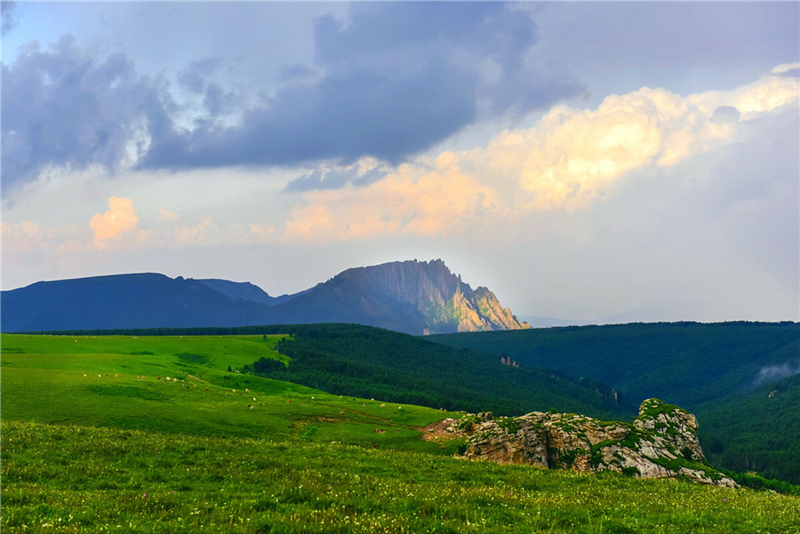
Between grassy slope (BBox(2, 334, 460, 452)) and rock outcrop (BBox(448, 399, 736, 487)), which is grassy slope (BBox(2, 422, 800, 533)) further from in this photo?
grassy slope (BBox(2, 334, 460, 452))

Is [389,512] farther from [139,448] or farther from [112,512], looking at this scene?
[139,448]

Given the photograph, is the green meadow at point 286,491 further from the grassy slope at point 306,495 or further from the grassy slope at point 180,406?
the grassy slope at point 180,406

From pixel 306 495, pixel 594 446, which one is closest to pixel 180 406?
pixel 306 495

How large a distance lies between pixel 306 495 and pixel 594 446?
35.3 meters

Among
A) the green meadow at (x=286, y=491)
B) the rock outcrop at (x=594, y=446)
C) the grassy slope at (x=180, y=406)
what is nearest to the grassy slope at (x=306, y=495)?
the green meadow at (x=286, y=491)

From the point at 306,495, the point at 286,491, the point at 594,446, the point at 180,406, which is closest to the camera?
the point at 306,495

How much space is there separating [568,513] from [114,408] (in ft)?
164

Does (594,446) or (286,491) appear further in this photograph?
(594,446)

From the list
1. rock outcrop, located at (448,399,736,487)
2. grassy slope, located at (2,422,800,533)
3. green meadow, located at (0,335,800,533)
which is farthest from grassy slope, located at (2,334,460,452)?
grassy slope, located at (2,422,800,533)

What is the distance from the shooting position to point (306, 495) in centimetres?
1881

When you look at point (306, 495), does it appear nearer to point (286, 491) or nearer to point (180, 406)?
point (286, 491)

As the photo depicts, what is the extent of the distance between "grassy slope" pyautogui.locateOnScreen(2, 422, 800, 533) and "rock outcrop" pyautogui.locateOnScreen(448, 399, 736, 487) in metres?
13.2

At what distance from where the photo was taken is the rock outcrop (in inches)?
1666

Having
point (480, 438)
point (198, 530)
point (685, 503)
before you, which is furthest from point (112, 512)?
point (480, 438)
